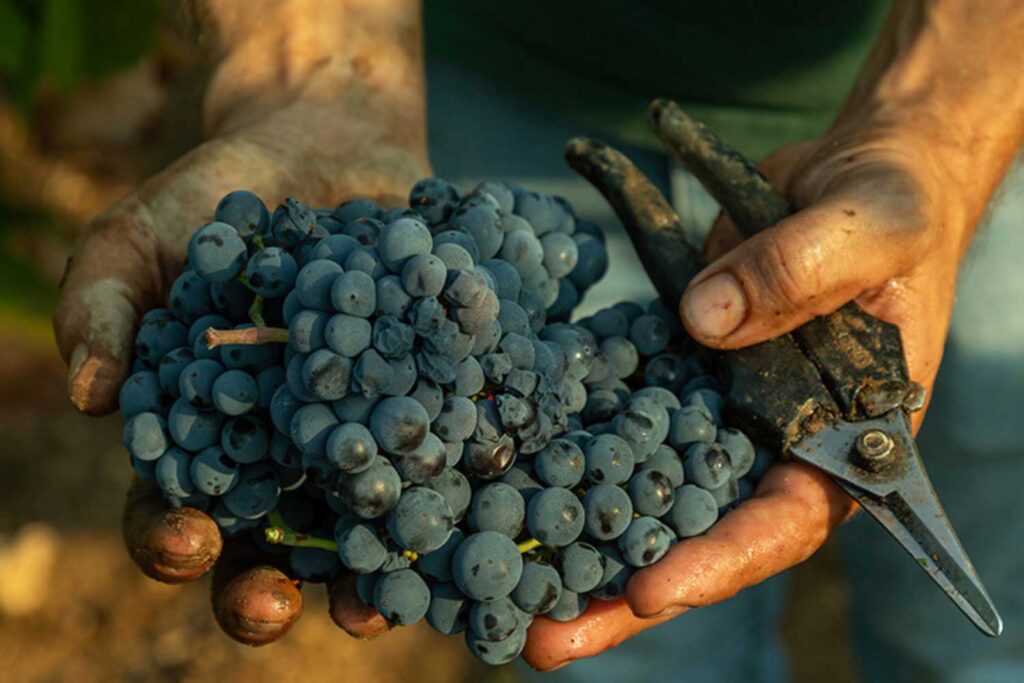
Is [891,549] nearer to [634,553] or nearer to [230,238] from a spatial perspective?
[634,553]

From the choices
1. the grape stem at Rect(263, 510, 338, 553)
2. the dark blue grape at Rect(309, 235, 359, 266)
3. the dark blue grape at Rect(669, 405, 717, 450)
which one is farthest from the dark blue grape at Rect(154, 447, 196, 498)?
the dark blue grape at Rect(669, 405, 717, 450)

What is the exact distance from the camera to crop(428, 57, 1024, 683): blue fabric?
2264 mm

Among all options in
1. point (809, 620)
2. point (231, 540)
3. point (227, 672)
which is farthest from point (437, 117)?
point (809, 620)

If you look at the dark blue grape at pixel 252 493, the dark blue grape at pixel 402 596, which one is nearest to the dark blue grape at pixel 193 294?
the dark blue grape at pixel 252 493

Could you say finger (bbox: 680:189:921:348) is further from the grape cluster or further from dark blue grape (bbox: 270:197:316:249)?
dark blue grape (bbox: 270:197:316:249)

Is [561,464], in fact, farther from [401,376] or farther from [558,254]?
[558,254]

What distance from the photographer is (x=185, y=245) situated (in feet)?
5.71

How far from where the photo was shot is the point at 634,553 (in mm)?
1394

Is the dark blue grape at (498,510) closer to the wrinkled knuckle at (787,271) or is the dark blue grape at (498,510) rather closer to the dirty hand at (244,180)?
the dirty hand at (244,180)

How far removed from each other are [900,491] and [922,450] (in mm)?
1026

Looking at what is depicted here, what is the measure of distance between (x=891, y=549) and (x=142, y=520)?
1805 mm

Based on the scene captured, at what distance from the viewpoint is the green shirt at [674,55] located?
2248mm

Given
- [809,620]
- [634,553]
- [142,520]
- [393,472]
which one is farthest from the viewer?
[809,620]

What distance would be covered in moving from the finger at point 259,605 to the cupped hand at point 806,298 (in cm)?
35
